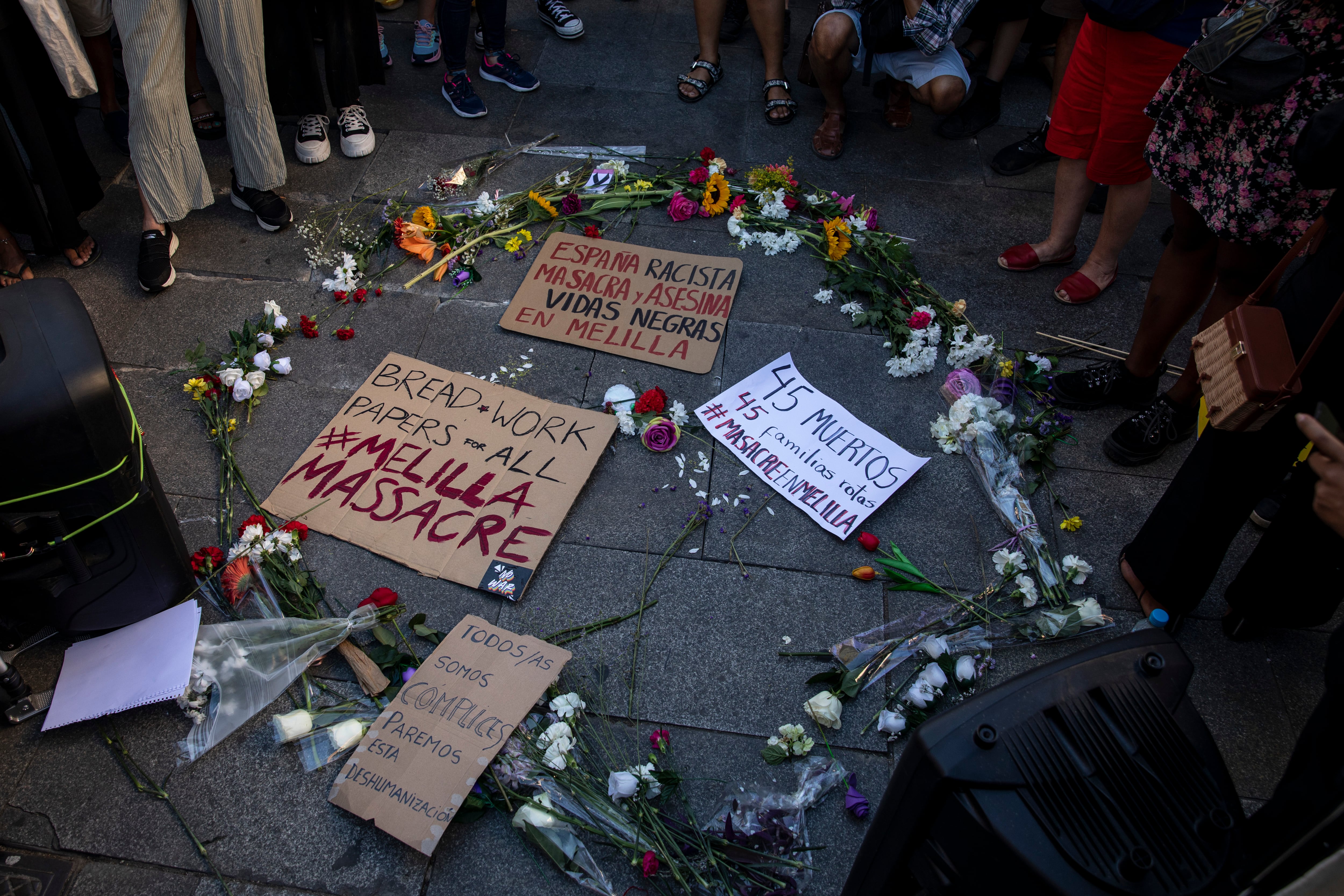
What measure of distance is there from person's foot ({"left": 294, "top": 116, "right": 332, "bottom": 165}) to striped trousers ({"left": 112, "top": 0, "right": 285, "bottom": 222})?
509 mm

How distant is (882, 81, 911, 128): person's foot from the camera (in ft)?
13.8

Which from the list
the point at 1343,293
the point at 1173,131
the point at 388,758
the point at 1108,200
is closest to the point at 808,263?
the point at 1108,200

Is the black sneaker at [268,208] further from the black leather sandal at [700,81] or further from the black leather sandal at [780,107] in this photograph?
the black leather sandal at [780,107]

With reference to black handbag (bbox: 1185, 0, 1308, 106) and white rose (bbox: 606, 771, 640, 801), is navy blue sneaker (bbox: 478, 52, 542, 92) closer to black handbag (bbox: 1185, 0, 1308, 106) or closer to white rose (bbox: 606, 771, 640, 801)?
black handbag (bbox: 1185, 0, 1308, 106)

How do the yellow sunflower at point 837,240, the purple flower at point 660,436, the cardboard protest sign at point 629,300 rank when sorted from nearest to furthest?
the purple flower at point 660,436, the cardboard protest sign at point 629,300, the yellow sunflower at point 837,240

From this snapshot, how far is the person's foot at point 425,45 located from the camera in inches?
176

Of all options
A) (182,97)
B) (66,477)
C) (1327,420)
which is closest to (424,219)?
(182,97)

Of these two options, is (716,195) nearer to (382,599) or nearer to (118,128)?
(382,599)

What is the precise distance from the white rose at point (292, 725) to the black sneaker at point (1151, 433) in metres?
2.54

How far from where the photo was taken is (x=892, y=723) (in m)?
2.04

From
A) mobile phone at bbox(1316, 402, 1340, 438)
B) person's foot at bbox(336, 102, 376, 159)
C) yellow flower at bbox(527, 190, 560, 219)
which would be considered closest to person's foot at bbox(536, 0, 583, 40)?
person's foot at bbox(336, 102, 376, 159)

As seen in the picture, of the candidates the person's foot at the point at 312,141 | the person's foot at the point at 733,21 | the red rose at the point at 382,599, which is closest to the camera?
the red rose at the point at 382,599

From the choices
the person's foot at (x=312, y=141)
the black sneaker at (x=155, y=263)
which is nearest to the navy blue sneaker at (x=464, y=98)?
the person's foot at (x=312, y=141)

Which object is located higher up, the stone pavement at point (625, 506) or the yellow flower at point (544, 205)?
the yellow flower at point (544, 205)
